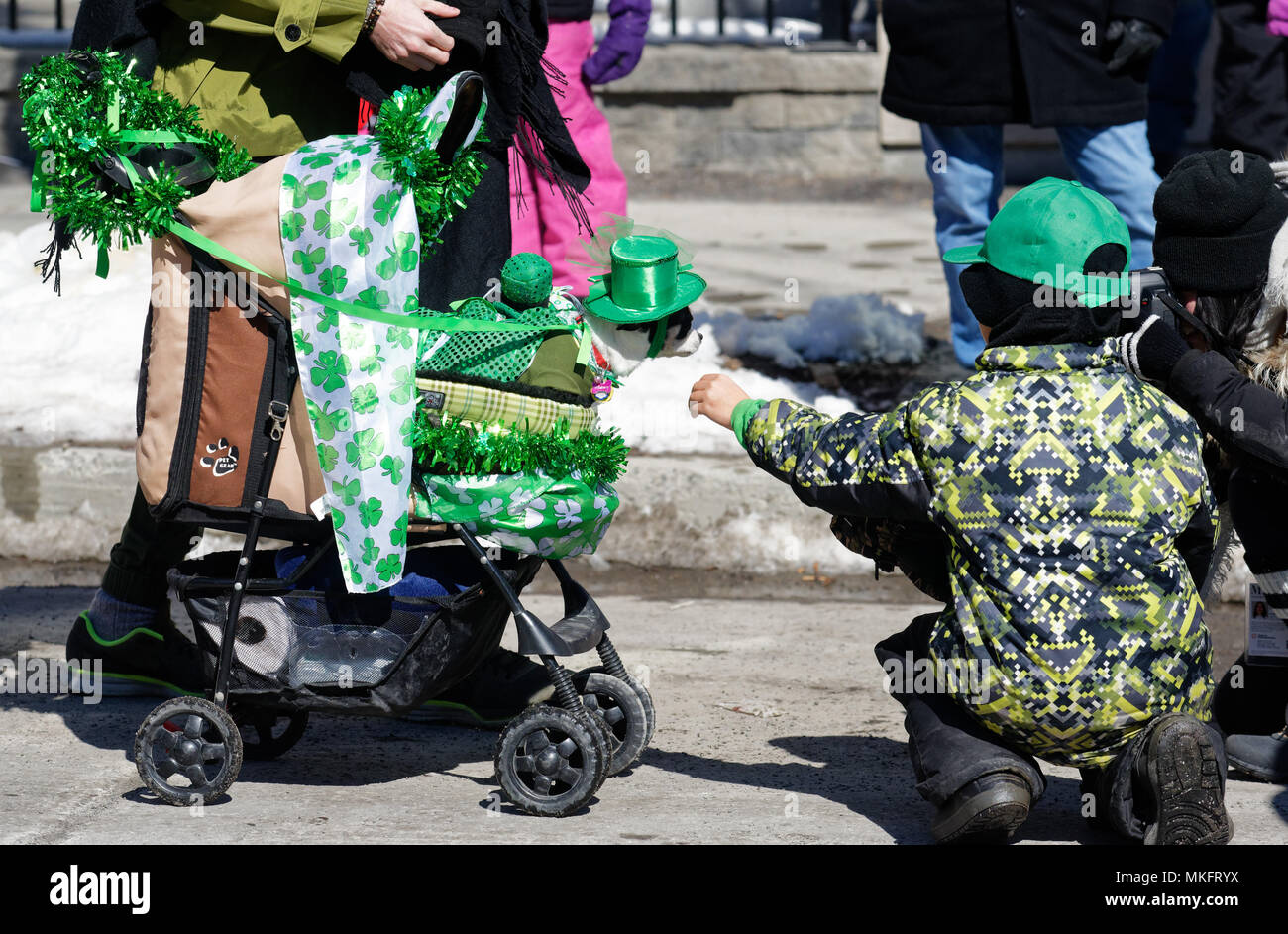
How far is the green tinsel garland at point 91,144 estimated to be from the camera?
315 centimetres

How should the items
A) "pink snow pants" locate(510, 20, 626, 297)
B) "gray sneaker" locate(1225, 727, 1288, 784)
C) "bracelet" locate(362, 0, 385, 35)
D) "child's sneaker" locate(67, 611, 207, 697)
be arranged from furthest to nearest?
"pink snow pants" locate(510, 20, 626, 297) → "child's sneaker" locate(67, 611, 207, 697) → "gray sneaker" locate(1225, 727, 1288, 784) → "bracelet" locate(362, 0, 385, 35)

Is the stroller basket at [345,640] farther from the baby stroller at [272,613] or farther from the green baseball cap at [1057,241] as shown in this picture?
the green baseball cap at [1057,241]

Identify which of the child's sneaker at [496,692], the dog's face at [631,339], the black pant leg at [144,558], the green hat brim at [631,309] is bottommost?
the child's sneaker at [496,692]

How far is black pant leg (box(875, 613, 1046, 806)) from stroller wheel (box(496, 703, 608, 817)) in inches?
22.4

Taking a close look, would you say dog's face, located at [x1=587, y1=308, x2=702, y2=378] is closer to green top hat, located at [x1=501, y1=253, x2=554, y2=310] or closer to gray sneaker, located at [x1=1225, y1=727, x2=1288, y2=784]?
green top hat, located at [x1=501, y1=253, x2=554, y2=310]

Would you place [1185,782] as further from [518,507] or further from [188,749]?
[188,749]

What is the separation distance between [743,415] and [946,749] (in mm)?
718

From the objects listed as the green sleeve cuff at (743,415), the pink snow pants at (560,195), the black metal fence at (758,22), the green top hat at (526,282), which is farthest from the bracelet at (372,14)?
the black metal fence at (758,22)

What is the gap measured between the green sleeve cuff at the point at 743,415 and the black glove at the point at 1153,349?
69 cm

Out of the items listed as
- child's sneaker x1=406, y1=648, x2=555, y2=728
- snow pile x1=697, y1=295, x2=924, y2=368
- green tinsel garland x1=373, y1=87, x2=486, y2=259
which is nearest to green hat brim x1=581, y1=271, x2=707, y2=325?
green tinsel garland x1=373, y1=87, x2=486, y2=259

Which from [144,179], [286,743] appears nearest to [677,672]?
[286,743]

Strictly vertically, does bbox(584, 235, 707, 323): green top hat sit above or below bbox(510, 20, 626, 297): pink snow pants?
above

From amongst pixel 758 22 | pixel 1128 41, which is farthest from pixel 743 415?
pixel 758 22

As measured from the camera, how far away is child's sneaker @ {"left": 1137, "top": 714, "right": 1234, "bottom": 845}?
286 centimetres
